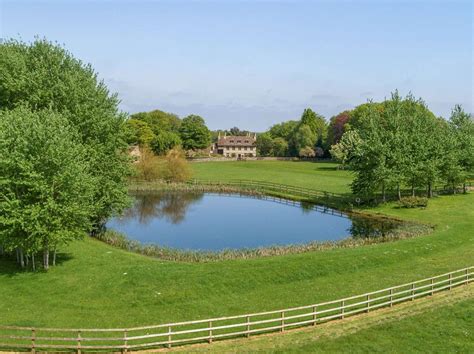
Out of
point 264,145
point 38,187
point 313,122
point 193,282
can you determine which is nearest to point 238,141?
point 264,145

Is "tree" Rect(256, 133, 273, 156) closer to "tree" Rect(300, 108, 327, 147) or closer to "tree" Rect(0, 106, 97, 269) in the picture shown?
"tree" Rect(300, 108, 327, 147)

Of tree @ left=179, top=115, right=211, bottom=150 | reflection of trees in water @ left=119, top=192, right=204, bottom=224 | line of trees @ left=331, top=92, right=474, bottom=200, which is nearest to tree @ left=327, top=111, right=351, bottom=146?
tree @ left=179, top=115, right=211, bottom=150

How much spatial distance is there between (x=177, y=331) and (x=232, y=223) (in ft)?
110

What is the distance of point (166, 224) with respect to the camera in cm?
5788

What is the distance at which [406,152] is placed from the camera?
211 feet

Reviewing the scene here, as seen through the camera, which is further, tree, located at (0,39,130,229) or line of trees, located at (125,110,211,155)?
line of trees, located at (125,110,211,155)

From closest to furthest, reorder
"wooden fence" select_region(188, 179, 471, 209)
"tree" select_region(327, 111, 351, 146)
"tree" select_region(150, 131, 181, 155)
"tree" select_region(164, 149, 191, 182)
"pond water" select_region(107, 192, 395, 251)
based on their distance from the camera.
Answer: "pond water" select_region(107, 192, 395, 251), "wooden fence" select_region(188, 179, 471, 209), "tree" select_region(164, 149, 191, 182), "tree" select_region(150, 131, 181, 155), "tree" select_region(327, 111, 351, 146)

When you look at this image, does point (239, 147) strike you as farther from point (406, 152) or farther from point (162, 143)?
point (406, 152)

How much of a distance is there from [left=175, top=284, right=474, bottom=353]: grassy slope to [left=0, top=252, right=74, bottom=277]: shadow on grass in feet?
55.7

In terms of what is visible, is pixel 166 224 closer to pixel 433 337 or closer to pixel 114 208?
pixel 114 208

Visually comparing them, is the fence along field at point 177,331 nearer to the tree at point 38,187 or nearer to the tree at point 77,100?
the tree at point 38,187

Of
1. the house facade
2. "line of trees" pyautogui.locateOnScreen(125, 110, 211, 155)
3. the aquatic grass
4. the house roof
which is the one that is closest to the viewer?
the aquatic grass

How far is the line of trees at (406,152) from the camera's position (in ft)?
207

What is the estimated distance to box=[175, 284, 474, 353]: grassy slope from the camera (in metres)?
22.3
